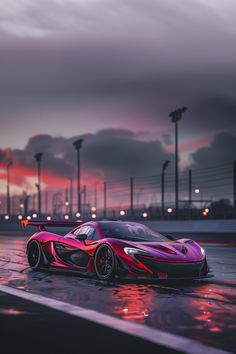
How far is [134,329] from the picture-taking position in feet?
25.2

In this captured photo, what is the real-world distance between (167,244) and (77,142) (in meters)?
69.0

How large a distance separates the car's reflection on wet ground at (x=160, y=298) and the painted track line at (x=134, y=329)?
173 millimetres

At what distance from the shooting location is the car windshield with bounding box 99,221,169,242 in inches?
545

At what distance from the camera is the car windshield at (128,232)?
13844mm

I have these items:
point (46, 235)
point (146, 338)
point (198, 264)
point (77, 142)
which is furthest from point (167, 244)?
point (77, 142)

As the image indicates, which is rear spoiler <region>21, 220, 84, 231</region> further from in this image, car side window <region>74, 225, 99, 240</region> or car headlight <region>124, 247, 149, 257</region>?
car headlight <region>124, 247, 149, 257</region>

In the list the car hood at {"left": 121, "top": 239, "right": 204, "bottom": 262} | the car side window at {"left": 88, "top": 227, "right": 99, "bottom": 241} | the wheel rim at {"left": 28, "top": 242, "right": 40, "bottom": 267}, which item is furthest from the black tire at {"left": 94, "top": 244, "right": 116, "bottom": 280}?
the wheel rim at {"left": 28, "top": 242, "right": 40, "bottom": 267}

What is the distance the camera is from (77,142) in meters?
81.9

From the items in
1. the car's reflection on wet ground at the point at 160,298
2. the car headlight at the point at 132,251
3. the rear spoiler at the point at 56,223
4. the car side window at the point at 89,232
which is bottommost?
the car's reflection on wet ground at the point at 160,298

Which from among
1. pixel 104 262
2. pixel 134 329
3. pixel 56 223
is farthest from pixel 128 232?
pixel 134 329

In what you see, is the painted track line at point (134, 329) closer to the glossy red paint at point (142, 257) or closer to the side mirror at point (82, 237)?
the glossy red paint at point (142, 257)

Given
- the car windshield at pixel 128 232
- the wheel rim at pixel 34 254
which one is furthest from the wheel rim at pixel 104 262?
the wheel rim at pixel 34 254

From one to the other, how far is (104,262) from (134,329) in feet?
18.9

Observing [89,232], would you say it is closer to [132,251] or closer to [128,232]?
[128,232]
